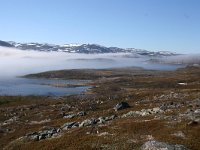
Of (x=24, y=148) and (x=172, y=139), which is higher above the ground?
(x=172, y=139)

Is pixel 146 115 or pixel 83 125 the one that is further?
pixel 146 115

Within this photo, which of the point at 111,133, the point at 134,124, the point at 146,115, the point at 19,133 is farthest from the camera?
the point at 19,133

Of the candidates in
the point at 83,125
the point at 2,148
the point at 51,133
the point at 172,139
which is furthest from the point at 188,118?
A: the point at 2,148

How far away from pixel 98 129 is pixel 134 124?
520 cm

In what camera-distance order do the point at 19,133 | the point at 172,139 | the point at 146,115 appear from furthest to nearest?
the point at 19,133, the point at 146,115, the point at 172,139

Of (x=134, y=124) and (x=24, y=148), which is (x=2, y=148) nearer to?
(x=24, y=148)

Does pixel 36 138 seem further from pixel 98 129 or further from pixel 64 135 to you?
pixel 98 129

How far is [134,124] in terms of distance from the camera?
50844 mm

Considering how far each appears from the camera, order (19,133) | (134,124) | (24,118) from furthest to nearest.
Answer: (24,118) → (19,133) → (134,124)

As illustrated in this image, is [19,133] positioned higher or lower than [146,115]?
lower

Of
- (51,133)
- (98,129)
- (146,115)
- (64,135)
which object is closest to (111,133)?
(98,129)

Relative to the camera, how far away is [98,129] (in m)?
51.1

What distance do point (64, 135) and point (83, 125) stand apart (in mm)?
7102

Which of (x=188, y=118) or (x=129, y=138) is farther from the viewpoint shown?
(x=188, y=118)
